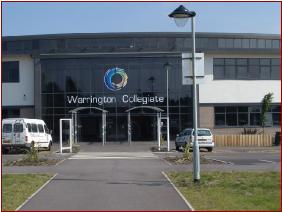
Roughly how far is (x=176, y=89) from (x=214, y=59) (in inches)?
171

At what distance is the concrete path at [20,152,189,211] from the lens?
37.1ft

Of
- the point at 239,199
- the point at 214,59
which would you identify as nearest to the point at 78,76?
the point at 214,59

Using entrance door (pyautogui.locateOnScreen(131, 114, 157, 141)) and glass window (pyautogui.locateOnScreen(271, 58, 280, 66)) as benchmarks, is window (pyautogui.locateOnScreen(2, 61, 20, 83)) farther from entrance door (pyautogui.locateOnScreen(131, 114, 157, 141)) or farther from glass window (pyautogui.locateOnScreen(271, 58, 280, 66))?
glass window (pyautogui.locateOnScreen(271, 58, 280, 66))

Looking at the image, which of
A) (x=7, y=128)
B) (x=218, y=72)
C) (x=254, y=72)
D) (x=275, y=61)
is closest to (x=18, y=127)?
(x=7, y=128)

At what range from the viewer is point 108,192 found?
44.1 ft

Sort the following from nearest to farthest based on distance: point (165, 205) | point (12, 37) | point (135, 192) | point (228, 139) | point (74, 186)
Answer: point (165, 205) < point (135, 192) < point (74, 186) < point (228, 139) < point (12, 37)

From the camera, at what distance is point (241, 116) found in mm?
48688

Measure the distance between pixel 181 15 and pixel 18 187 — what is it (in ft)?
19.6

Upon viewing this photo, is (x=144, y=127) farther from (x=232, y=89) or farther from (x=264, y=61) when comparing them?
(x=264, y=61)

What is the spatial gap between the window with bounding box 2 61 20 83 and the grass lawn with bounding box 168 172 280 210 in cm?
3271

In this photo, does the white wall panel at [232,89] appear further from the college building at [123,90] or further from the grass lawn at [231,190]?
the grass lawn at [231,190]

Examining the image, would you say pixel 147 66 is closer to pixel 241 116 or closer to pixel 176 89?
pixel 176 89

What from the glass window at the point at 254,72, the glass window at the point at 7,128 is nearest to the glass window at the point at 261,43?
the glass window at the point at 254,72

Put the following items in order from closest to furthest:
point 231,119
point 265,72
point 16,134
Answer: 1. point 16,134
2. point 231,119
3. point 265,72
